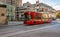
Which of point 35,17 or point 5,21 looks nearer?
point 35,17

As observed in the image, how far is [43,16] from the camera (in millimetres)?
38719

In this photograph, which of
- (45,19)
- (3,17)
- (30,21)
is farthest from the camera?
(3,17)

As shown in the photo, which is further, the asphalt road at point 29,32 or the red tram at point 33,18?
the red tram at point 33,18

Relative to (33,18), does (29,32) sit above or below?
below

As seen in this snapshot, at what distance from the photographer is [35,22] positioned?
3541 cm

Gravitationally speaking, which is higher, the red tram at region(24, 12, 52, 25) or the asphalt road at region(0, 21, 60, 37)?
the red tram at region(24, 12, 52, 25)

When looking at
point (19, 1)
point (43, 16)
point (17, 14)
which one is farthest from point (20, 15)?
point (43, 16)

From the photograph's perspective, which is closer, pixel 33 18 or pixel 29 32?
pixel 29 32

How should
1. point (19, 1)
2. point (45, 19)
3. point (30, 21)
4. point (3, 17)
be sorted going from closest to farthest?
point (30, 21) < point (45, 19) < point (3, 17) < point (19, 1)

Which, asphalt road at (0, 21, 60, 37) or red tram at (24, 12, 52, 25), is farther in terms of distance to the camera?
red tram at (24, 12, 52, 25)

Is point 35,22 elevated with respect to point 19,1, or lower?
lower

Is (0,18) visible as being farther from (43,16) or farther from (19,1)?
(19,1)

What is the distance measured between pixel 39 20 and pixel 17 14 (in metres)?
43.9

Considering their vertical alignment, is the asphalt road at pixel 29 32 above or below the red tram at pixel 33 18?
below
